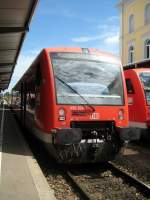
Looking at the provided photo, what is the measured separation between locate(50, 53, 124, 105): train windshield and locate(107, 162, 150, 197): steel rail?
1.51 metres

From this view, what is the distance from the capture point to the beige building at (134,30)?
1336 inches

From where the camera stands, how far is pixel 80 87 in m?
8.88

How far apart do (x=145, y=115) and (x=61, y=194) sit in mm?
5538

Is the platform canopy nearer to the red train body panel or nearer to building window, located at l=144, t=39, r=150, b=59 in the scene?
the red train body panel

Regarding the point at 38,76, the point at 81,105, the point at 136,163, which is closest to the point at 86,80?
the point at 81,105

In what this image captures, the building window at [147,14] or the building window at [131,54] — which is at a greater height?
the building window at [147,14]

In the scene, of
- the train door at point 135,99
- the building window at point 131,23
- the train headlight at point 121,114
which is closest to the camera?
the train headlight at point 121,114

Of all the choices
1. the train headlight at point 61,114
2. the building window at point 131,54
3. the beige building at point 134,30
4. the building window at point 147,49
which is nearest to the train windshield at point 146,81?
the train headlight at point 61,114

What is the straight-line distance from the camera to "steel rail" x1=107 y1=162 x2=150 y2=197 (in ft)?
23.3

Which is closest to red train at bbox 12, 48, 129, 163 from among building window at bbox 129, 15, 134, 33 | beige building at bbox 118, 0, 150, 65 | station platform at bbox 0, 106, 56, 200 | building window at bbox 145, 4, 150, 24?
station platform at bbox 0, 106, 56, 200

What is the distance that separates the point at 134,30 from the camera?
36125 millimetres

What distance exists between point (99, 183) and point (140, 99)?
4854 millimetres

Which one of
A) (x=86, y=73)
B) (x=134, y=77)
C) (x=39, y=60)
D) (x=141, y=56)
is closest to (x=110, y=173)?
(x=86, y=73)

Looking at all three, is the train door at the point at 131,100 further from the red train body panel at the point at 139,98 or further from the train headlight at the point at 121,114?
the train headlight at the point at 121,114
